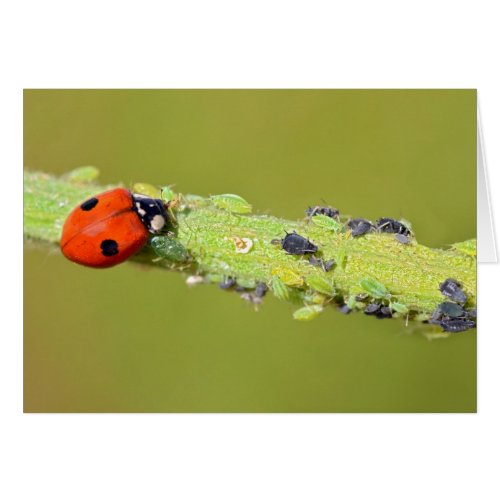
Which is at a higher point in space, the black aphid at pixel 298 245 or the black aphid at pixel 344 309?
the black aphid at pixel 298 245

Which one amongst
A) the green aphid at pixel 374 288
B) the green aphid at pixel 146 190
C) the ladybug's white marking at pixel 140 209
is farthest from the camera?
the green aphid at pixel 146 190

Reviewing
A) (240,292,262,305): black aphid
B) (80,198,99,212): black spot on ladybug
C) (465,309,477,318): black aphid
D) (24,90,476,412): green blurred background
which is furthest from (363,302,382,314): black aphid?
(24,90,476,412): green blurred background

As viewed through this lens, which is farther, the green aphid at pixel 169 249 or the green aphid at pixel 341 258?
the green aphid at pixel 169 249

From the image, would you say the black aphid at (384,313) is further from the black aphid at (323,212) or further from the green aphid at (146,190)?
the green aphid at (146,190)

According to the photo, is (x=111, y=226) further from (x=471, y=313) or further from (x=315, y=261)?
(x=471, y=313)

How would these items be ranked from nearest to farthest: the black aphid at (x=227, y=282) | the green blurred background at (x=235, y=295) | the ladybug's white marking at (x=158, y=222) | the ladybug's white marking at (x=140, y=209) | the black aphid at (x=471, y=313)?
the black aphid at (x=471, y=313) → the black aphid at (x=227, y=282) → the ladybug's white marking at (x=158, y=222) → the ladybug's white marking at (x=140, y=209) → the green blurred background at (x=235, y=295)

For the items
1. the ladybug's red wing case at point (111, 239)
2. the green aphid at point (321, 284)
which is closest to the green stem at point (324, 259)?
the green aphid at point (321, 284)
